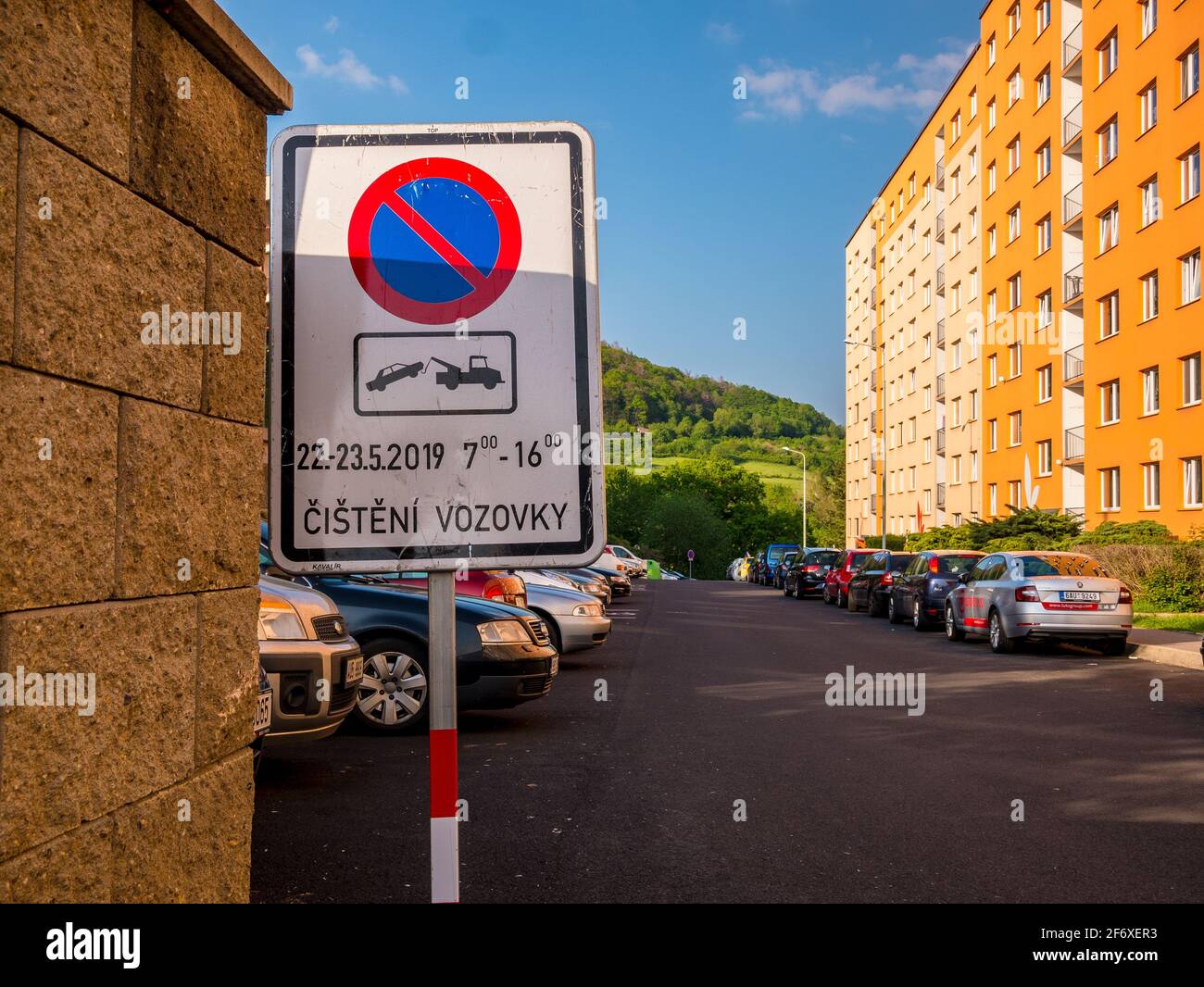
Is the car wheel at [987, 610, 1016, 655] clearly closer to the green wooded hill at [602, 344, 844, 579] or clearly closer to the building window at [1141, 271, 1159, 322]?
the building window at [1141, 271, 1159, 322]

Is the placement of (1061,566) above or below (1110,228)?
below

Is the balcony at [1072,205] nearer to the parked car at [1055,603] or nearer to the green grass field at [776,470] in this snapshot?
the parked car at [1055,603]

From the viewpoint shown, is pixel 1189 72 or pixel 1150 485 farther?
pixel 1150 485

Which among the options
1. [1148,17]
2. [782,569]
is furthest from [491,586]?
[782,569]

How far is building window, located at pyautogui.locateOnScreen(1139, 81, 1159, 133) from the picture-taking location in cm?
3169

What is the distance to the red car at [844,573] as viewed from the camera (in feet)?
107

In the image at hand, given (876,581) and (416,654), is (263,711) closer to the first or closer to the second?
(416,654)

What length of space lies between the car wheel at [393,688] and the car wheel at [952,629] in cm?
1236

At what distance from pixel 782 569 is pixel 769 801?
139ft

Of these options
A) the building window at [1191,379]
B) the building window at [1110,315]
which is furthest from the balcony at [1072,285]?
the building window at [1191,379]

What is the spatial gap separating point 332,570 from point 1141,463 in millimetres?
32728

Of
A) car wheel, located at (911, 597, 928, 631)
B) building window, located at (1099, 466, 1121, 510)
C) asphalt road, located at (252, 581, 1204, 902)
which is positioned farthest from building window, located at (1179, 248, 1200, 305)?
asphalt road, located at (252, 581, 1204, 902)

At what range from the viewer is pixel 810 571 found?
129 feet

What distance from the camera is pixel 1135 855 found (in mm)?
5566
